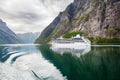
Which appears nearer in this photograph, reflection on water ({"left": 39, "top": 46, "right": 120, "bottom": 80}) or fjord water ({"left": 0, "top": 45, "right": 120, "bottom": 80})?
reflection on water ({"left": 39, "top": 46, "right": 120, "bottom": 80})

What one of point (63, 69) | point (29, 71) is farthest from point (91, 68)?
point (29, 71)

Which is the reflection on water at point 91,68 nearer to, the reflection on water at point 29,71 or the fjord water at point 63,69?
the fjord water at point 63,69

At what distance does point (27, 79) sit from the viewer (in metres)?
49.2

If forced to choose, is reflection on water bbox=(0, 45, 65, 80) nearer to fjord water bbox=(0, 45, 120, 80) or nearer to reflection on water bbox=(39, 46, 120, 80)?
fjord water bbox=(0, 45, 120, 80)

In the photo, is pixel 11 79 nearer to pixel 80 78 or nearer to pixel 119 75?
pixel 80 78

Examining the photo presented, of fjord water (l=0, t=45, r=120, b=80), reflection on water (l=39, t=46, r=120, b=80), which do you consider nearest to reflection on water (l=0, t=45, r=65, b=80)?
fjord water (l=0, t=45, r=120, b=80)

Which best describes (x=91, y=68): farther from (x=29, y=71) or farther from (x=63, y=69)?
(x=29, y=71)

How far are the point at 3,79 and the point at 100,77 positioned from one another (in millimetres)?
24282

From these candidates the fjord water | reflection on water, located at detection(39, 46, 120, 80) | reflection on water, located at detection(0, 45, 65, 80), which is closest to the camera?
reflection on water, located at detection(39, 46, 120, 80)

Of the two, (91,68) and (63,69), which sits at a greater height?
(91,68)

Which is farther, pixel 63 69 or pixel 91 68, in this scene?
pixel 63 69

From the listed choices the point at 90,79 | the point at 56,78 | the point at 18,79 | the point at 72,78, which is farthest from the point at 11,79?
the point at 90,79

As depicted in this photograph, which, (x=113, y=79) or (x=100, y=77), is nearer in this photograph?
(x=113, y=79)

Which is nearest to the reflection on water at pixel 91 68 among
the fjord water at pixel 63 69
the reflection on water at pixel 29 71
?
the fjord water at pixel 63 69
